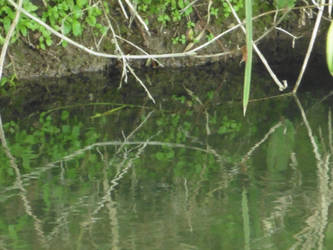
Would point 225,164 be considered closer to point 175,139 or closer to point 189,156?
point 189,156

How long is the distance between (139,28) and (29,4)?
1.63 ft

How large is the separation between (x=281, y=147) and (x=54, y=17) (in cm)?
112

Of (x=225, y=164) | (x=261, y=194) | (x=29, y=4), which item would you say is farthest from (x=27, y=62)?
(x=261, y=194)

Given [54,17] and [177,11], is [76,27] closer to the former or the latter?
[54,17]

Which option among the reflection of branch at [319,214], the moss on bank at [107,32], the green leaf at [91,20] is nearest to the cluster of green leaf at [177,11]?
the moss on bank at [107,32]

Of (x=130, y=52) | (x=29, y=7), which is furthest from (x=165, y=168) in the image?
(x=130, y=52)

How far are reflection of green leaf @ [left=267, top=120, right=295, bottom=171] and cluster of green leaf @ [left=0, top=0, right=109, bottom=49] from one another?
0.87 meters

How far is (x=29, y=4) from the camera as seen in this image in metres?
2.74

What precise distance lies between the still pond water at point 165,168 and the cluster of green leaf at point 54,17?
19 cm

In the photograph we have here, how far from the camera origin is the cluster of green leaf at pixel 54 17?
2766mm

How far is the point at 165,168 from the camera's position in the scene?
1.90 m

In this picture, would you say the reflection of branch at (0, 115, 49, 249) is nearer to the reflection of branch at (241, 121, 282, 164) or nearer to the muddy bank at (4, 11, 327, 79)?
the reflection of branch at (241, 121, 282, 164)

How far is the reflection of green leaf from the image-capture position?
1.88 meters

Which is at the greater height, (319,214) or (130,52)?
(130,52)
